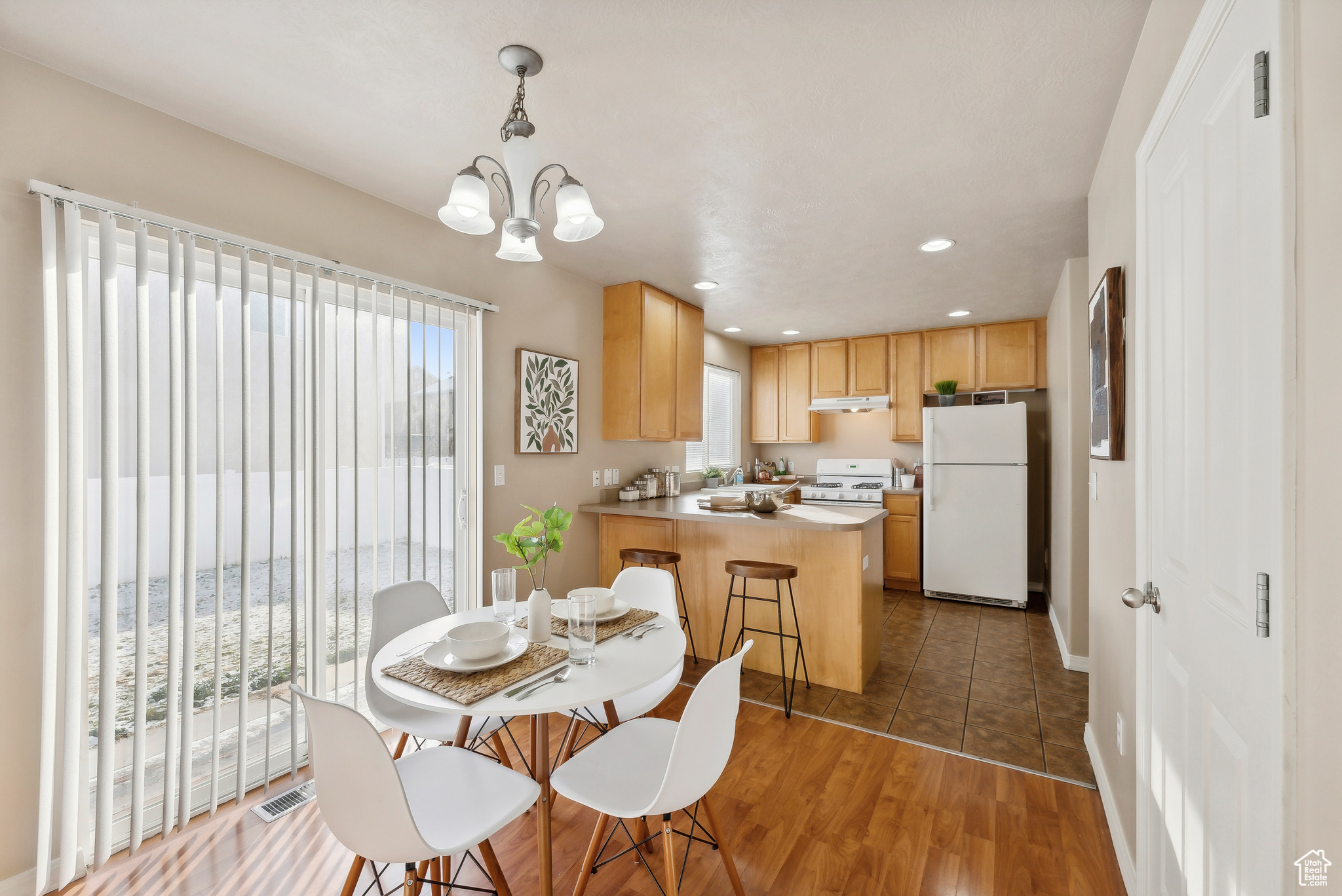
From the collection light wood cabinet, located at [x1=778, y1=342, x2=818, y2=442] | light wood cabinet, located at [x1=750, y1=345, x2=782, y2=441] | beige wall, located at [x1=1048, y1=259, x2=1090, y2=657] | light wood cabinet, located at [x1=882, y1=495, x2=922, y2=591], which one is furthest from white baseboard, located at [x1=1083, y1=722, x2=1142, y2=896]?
light wood cabinet, located at [x1=750, y1=345, x2=782, y2=441]

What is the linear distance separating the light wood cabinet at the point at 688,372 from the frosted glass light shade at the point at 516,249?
2474mm

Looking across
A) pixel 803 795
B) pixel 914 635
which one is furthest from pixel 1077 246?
pixel 803 795

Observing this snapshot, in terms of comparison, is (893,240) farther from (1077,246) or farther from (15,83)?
(15,83)

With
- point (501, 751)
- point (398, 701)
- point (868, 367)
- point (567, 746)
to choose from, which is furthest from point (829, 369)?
point (398, 701)

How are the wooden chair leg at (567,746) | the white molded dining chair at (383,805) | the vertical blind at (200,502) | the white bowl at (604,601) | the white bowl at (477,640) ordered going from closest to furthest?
the white molded dining chair at (383,805) < the white bowl at (477,640) < the vertical blind at (200,502) < the white bowl at (604,601) < the wooden chair leg at (567,746)

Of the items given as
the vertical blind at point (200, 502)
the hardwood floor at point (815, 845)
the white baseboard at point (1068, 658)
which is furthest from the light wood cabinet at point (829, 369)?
the vertical blind at point (200, 502)

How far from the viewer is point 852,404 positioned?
210 inches

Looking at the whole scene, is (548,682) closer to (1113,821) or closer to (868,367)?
(1113,821)

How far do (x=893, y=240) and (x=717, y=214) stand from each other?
3.23 feet

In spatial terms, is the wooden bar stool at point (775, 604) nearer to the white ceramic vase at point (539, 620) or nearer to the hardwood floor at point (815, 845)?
the hardwood floor at point (815, 845)

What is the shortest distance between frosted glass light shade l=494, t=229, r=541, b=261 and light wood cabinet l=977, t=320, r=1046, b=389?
14.6 feet

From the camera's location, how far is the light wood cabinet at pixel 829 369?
552cm

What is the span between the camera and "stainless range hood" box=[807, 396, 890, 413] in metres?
5.24

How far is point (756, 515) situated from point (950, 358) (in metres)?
2.93
